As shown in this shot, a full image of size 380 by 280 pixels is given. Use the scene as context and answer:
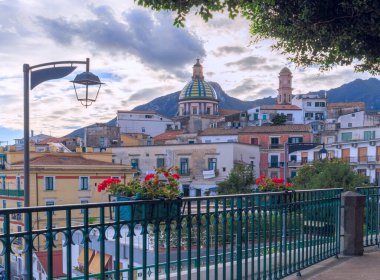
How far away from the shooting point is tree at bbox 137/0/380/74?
762cm

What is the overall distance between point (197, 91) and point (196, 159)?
1689 inches

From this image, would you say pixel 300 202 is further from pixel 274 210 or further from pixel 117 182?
pixel 117 182

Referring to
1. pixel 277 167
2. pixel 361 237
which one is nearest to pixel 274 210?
pixel 361 237

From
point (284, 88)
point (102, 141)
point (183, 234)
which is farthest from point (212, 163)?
point (284, 88)

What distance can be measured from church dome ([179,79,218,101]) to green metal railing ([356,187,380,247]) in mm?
85995

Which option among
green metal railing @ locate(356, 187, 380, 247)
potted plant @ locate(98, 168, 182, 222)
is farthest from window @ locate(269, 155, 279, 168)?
potted plant @ locate(98, 168, 182, 222)

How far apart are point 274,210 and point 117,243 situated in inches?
98.8

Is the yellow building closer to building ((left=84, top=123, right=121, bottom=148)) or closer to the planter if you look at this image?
building ((left=84, top=123, right=121, bottom=148))

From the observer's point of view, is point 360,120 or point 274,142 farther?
point 360,120

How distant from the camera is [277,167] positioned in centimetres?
5978

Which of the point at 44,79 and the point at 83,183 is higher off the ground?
the point at 44,79

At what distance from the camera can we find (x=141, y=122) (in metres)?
87.6

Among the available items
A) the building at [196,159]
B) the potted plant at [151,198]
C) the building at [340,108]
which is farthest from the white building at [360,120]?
the potted plant at [151,198]

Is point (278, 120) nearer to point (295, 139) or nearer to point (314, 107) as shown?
point (314, 107)
